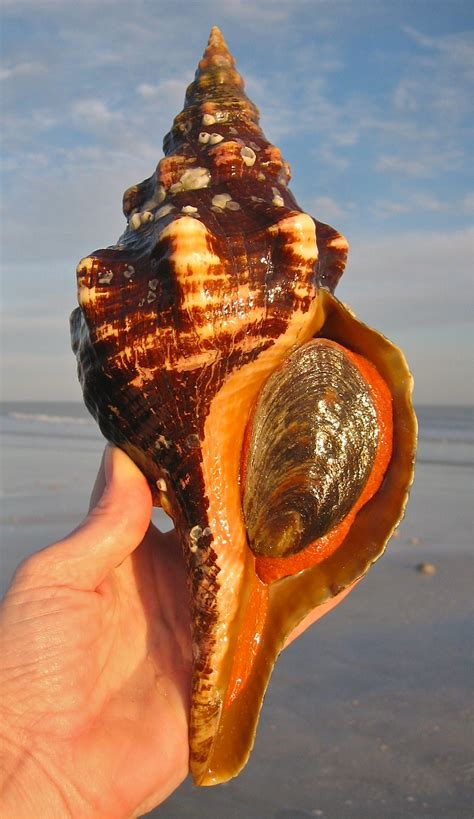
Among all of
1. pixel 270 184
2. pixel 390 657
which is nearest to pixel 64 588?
pixel 270 184

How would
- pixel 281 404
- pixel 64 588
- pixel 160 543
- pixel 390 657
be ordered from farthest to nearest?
1. pixel 390 657
2. pixel 160 543
3. pixel 281 404
4. pixel 64 588

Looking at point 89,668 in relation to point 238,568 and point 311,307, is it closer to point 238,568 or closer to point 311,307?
point 238,568

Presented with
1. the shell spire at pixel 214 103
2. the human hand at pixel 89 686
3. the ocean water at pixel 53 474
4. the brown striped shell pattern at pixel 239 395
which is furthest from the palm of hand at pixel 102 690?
the ocean water at pixel 53 474

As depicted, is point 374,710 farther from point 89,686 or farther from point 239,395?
point 239,395

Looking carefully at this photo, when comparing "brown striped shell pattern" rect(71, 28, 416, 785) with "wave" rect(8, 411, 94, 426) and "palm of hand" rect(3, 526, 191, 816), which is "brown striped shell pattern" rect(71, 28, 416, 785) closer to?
"palm of hand" rect(3, 526, 191, 816)

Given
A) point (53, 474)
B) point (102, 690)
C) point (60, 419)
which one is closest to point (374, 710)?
point (102, 690)

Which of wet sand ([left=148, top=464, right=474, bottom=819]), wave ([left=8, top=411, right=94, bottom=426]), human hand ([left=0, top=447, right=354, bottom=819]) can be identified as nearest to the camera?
human hand ([left=0, top=447, right=354, bottom=819])

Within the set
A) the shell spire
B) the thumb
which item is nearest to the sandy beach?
the thumb
